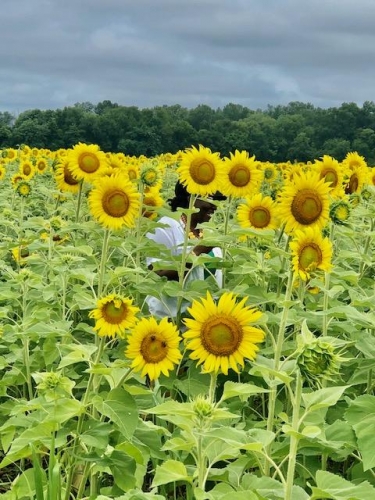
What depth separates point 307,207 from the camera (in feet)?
9.86

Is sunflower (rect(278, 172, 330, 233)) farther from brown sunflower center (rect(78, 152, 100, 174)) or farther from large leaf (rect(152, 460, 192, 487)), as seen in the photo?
brown sunflower center (rect(78, 152, 100, 174))

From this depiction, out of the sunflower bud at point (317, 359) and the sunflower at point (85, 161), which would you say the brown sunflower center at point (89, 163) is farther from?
the sunflower bud at point (317, 359)

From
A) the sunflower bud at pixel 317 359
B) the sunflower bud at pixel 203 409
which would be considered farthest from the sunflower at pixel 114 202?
the sunflower bud at pixel 317 359

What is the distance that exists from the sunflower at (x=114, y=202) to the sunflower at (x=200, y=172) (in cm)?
41

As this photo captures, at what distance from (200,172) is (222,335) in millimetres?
1474

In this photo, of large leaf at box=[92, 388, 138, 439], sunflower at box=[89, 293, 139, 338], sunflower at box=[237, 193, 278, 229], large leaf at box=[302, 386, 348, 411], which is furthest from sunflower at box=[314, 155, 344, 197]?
large leaf at box=[302, 386, 348, 411]

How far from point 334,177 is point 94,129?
16.4 m

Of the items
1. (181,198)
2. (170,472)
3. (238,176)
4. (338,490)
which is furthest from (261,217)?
(338,490)

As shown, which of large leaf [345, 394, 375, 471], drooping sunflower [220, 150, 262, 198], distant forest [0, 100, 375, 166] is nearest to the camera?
large leaf [345, 394, 375, 471]

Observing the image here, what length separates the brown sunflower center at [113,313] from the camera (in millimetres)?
2672

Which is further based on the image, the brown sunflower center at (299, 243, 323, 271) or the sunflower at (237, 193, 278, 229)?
the sunflower at (237, 193, 278, 229)

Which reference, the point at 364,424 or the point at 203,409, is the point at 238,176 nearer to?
the point at 364,424

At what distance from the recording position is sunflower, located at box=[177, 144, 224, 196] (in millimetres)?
3746

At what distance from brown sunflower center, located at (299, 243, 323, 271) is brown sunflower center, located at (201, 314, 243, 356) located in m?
0.42
